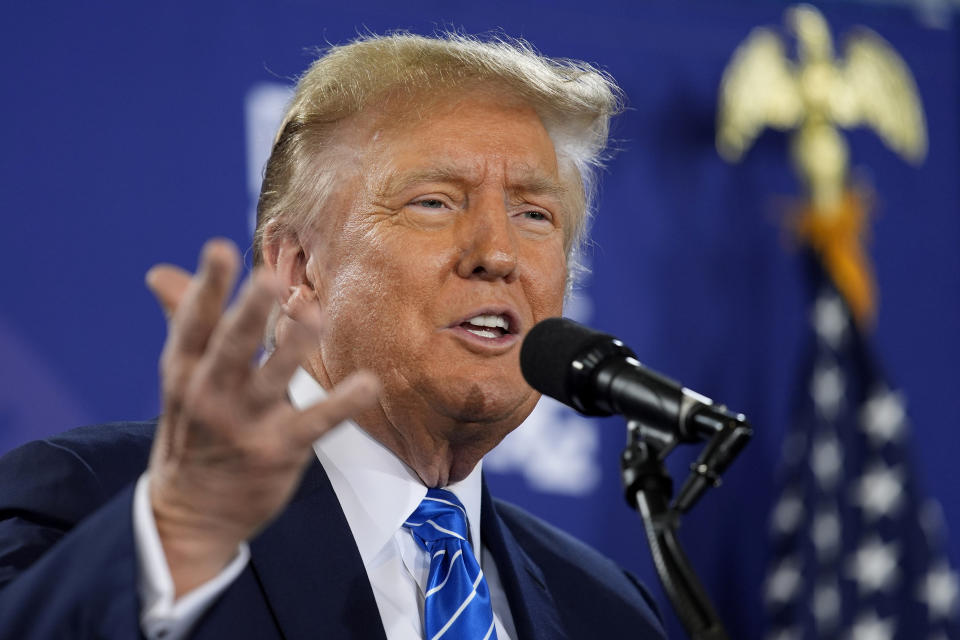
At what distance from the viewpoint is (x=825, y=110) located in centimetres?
457

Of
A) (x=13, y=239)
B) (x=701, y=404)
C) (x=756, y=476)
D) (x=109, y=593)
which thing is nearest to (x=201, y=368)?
(x=109, y=593)

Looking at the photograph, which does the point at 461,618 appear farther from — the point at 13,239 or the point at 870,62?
the point at 870,62

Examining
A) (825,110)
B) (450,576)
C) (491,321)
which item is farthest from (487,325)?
(825,110)

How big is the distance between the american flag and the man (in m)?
2.04

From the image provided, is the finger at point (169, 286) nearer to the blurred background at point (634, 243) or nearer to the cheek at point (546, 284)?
the cheek at point (546, 284)

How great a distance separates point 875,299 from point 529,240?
2927 mm

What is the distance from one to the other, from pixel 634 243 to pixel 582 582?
2076mm

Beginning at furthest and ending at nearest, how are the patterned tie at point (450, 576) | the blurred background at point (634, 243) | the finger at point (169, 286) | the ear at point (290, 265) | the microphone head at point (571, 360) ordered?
1. the blurred background at point (634, 243)
2. the ear at point (290, 265)
3. the patterned tie at point (450, 576)
4. the microphone head at point (571, 360)
5. the finger at point (169, 286)

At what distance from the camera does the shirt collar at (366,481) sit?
186 centimetres

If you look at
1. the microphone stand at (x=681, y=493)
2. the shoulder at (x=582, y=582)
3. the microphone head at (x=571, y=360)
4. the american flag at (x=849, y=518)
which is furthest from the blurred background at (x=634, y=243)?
the microphone stand at (x=681, y=493)

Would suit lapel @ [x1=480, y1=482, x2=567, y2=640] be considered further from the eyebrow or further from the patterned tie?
the eyebrow

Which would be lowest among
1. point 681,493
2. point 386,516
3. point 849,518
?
point 849,518

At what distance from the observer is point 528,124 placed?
2125 millimetres

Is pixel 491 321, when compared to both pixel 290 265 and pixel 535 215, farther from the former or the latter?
pixel 290 265
